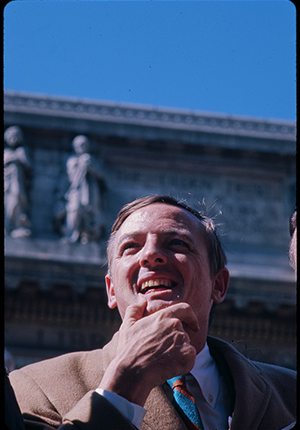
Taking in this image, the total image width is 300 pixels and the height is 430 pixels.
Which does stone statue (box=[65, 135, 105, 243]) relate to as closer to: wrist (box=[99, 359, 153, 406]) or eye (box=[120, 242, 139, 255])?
eye (box=[120, 242, 139, 255])

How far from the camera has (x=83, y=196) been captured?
411 inches

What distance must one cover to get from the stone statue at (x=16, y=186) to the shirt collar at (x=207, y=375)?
313 inches

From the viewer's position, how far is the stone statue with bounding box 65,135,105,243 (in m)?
10.2

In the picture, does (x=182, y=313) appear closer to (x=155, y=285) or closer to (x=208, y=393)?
(x=155, y=285)

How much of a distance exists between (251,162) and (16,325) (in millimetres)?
4702

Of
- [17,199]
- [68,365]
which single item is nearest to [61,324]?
[17,199]

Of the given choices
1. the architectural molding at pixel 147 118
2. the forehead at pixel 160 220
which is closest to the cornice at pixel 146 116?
the architectural molding at pixel 147 118

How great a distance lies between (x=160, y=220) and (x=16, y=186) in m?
8.28

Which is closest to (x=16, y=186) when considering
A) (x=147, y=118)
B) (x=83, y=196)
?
(x=83, y=196)

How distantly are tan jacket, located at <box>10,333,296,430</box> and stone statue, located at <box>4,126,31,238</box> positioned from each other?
7900 mm

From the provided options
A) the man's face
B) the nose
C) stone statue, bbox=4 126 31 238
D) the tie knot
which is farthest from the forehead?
stone statue, bbox=4 126 31 238

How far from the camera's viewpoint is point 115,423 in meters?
1.85

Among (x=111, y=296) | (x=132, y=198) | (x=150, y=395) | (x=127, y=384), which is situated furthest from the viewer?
(x=132, y=198)

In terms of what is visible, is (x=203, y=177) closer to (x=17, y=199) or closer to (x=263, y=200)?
(x=263, y=200)
